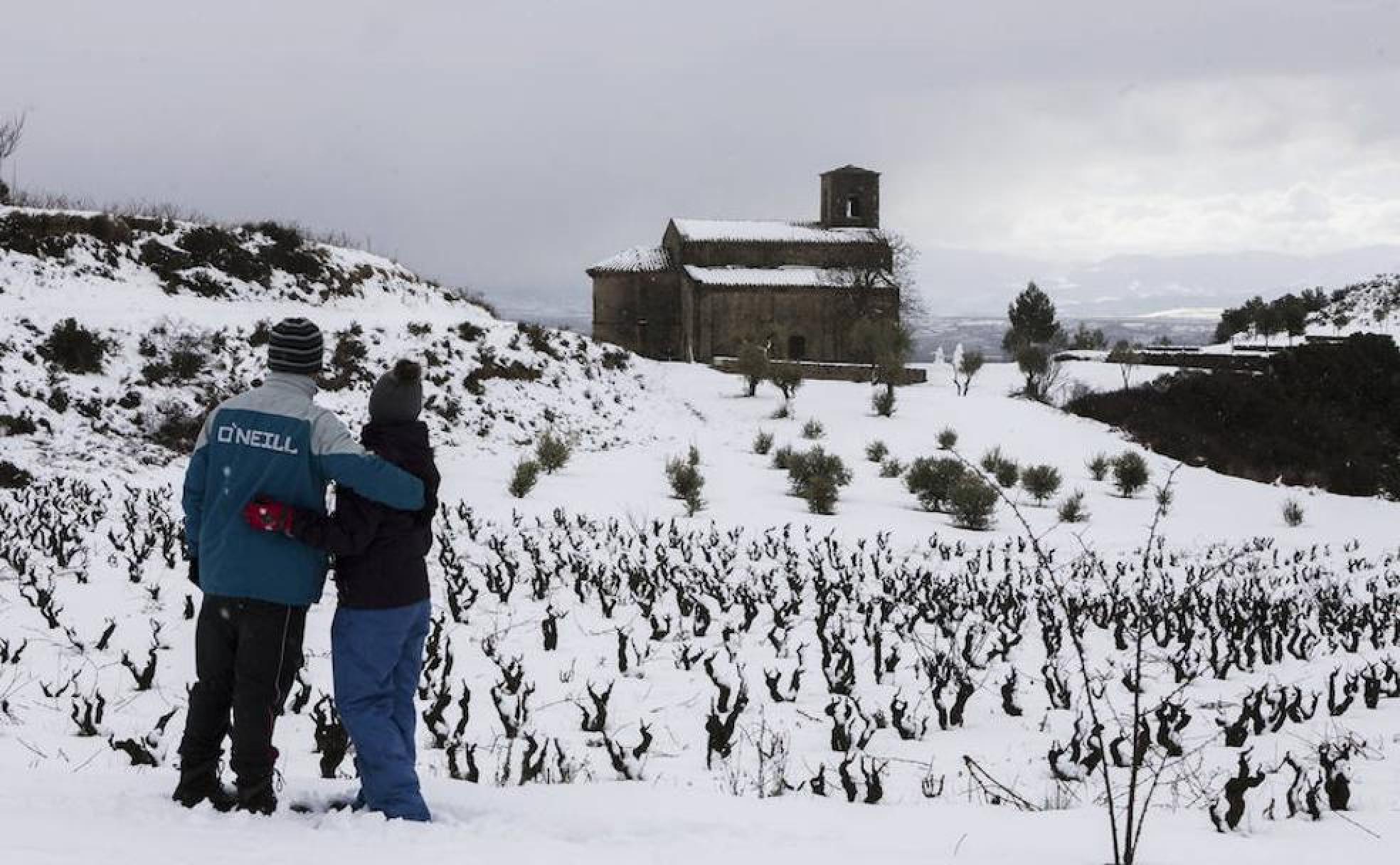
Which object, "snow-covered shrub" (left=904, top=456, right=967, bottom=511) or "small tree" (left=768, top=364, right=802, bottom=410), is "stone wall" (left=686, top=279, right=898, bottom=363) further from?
"snow-covered shrub" (left=904, top=456, right=967, bottom=511)

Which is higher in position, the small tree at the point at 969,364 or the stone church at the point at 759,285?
the stone church at the point at 759,285

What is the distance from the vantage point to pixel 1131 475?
22.3m

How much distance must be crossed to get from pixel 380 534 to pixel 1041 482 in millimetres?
18086

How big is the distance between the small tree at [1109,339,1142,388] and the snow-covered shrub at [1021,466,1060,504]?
20545 mm

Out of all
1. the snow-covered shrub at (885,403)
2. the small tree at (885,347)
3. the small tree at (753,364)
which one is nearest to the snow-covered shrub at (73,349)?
the small tree at (753,364)

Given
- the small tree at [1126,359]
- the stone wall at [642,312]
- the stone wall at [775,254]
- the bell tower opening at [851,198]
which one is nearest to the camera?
the small tree at [1126,359]

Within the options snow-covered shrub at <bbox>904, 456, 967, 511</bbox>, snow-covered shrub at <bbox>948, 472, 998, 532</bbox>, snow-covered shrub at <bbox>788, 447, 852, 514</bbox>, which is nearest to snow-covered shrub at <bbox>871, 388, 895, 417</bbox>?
snow-covered shrub at <bbox>788, 447, 852, 514</bbox>

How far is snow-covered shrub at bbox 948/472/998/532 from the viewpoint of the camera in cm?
1678

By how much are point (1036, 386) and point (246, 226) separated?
27.7 m

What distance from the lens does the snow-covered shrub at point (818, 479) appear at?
55.7 feet

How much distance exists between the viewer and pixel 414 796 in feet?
13.1

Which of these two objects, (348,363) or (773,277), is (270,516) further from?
(773,277)

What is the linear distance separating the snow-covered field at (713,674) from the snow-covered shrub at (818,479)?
548 millimetres

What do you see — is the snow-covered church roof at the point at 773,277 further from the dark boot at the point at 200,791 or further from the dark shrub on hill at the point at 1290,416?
the dark boot at the point at 200,791
